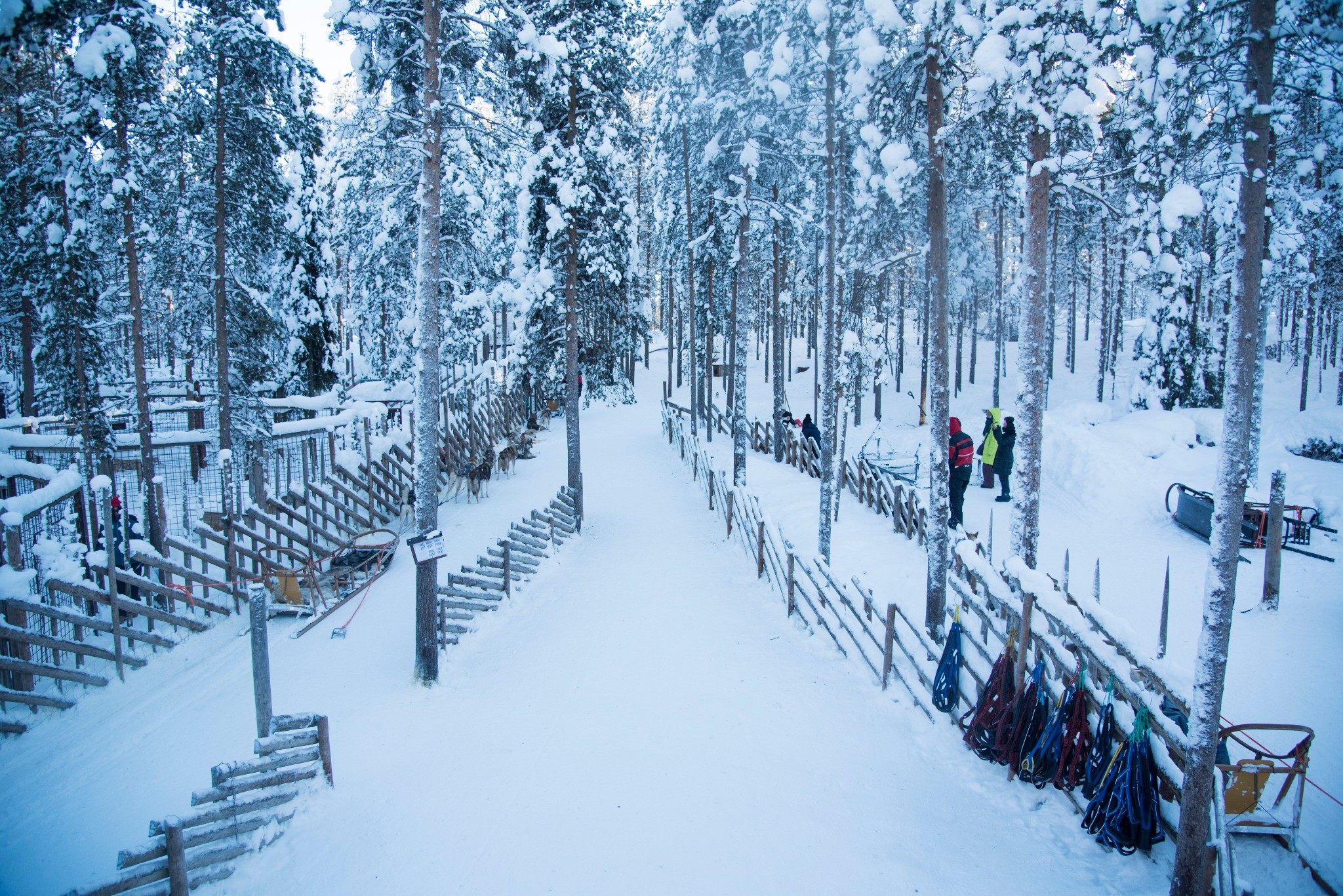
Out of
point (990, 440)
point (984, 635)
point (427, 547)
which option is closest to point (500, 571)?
point (427, 547)

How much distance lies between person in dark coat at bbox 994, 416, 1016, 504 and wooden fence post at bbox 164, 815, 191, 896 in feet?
48.4

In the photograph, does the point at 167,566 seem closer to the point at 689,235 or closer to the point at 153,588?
the point at 153,588

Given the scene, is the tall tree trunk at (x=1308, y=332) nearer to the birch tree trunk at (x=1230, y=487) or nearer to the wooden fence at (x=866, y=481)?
the wooden fence at (x=866, y=481)

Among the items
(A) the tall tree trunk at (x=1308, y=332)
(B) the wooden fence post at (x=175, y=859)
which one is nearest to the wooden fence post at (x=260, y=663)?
(B) the wooden fence post at (x=175, y=859)

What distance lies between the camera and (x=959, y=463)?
41.6 ft

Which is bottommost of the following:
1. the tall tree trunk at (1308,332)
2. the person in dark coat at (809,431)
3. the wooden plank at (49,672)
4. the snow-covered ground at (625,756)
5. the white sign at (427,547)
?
the snow-covered ground at (625,756)

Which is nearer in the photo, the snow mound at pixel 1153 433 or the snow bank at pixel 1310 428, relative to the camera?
the snow mound at pixel 1153 433

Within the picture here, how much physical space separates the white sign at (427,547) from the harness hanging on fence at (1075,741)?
6.56 meters

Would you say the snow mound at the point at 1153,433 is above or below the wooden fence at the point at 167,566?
above

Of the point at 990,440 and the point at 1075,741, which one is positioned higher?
the point at 990,440

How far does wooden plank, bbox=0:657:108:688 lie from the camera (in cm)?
729

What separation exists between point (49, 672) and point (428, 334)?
5893mm

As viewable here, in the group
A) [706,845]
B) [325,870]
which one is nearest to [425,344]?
[325,870]

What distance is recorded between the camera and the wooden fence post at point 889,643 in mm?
7352
